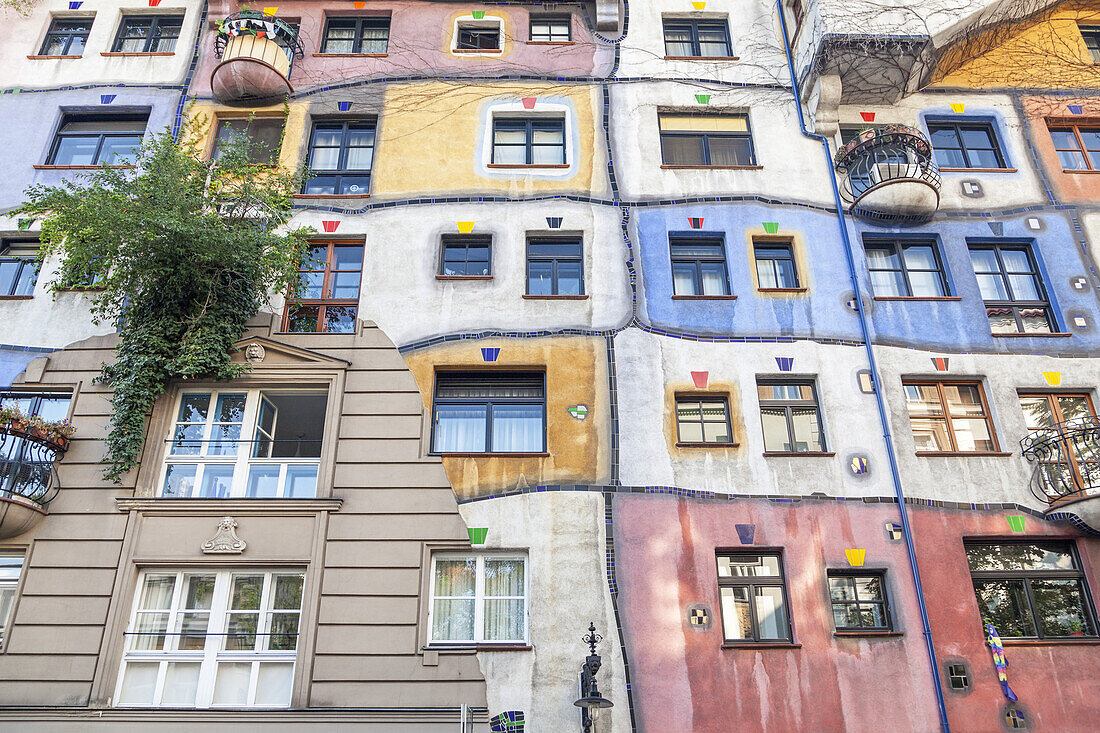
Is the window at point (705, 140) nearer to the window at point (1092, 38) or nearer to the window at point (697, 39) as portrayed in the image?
the window at point (697, 39)

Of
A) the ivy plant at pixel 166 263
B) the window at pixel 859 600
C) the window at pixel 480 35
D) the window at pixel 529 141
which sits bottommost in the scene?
the window at pixel 859 600

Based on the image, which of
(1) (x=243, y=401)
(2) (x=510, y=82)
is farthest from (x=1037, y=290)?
(1) (x=243, y=401)

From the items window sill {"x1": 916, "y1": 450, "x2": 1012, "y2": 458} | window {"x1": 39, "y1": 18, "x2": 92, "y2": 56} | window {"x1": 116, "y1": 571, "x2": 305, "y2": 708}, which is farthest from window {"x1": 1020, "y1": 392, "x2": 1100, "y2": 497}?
window {"x1": 39, "y1": 18, "x2": 92, "y2": 56}

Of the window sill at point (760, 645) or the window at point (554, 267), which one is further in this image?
the window at point (554, 267)

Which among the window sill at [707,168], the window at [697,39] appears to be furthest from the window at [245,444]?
the window at [697,39]

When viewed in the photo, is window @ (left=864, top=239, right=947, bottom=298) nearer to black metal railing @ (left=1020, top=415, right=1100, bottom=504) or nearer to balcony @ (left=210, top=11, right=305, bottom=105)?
black metal railing @ (left=1020, top=415, right=1100, bottom=504)

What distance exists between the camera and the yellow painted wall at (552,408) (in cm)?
1431

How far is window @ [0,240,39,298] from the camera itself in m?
16.6

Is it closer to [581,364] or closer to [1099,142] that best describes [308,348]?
[581,364]

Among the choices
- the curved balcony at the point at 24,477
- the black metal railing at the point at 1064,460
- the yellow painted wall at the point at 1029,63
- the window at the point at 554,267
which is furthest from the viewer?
the yellow painted wall at the point at 1029,63

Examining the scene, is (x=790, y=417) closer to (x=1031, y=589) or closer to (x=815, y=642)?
(x=815, y=642)

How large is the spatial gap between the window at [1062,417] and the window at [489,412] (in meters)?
8.80

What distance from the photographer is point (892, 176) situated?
17078 millimetres

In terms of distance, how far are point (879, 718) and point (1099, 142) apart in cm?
1387
